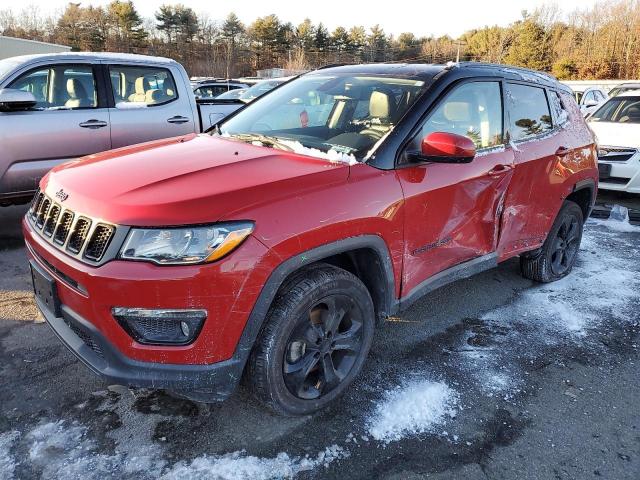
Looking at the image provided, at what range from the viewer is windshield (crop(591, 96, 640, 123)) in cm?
842

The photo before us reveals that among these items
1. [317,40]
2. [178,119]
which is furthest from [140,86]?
[317,40]

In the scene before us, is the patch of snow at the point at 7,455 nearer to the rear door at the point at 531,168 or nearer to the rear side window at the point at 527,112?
A: the rear door at the point at 531,168

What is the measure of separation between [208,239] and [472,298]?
283 centimetres

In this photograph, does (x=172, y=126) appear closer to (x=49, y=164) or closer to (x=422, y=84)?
(x=49, y=164)

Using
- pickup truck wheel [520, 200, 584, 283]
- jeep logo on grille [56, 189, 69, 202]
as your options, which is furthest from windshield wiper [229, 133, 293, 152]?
pickup truck wheel [520, 200, 584, 283]

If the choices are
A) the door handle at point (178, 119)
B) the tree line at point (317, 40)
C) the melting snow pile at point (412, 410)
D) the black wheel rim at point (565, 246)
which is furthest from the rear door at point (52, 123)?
the tree line at point (317, 40)

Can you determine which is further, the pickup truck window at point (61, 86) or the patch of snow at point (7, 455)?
the pickup truck window at point (61, 86)

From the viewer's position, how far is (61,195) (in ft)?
7.86

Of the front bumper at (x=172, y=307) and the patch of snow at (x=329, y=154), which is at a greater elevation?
the patch of snow at (x=329, y=154)

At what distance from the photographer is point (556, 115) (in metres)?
4.14

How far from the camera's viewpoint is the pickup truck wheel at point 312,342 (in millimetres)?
2293

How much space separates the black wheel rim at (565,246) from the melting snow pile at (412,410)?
7.37ft

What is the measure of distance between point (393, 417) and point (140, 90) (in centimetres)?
496

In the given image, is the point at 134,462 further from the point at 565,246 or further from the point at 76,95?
the point at 76,95
